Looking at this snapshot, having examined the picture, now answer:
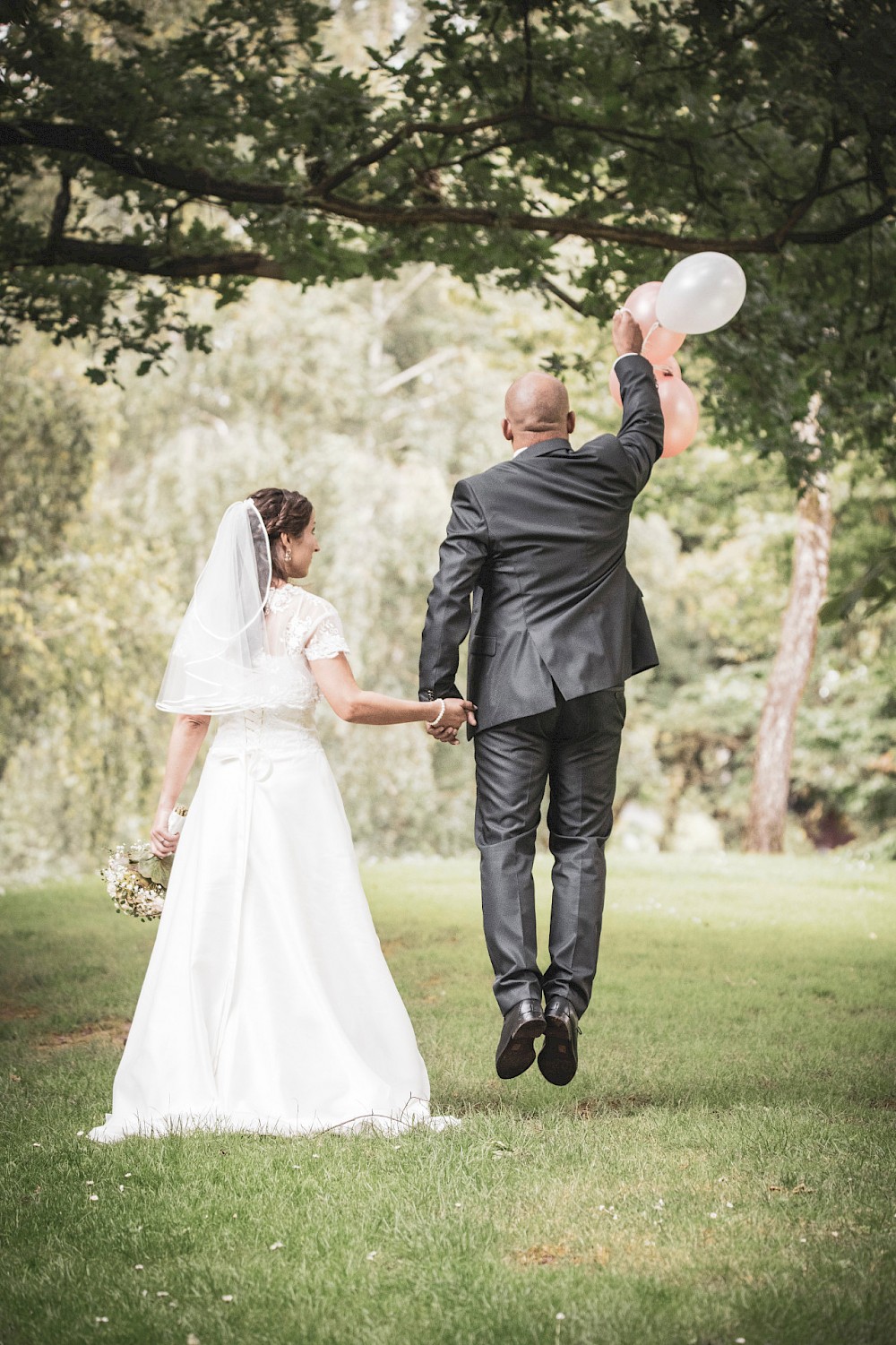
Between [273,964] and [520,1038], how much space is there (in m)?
0.90

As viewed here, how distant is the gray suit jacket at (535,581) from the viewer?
14.8ft

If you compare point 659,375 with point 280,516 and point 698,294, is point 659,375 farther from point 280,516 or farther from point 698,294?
point 280,516

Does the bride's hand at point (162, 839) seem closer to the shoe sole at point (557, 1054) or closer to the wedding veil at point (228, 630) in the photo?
the wedding veil at point (228, 630)

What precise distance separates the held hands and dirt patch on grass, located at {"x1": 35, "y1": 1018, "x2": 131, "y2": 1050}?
2.53 metres

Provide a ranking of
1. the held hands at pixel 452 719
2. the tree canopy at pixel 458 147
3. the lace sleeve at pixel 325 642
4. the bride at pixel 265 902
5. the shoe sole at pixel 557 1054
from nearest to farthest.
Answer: the shoe sole at pixel 557 1054 → the bride at pixel 265 902 → the held hands at pixel 452 719 → the lace sleeve at pixel 325 642 → the tree canopy at pixel 458 147

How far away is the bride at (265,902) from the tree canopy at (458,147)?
3566 mm

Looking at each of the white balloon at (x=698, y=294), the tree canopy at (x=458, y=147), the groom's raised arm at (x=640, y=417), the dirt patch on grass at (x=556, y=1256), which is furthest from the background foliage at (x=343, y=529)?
the dirt patch on grass at (x=556, y=1256)

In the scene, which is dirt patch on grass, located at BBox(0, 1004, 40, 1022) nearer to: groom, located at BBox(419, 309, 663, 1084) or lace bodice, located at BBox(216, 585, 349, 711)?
lace bodice, located at BBox(216, 585, 349, 711)

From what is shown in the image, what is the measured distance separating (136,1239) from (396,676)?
1399cm

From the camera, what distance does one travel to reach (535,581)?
4.55 meters

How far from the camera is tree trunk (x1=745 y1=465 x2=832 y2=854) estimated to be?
16.6 metres

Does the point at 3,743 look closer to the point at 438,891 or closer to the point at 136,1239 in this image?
the point at 438,891

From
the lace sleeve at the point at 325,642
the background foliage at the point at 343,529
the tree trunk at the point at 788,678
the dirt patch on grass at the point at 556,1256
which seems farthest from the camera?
the tree trunk at the point at 788,678

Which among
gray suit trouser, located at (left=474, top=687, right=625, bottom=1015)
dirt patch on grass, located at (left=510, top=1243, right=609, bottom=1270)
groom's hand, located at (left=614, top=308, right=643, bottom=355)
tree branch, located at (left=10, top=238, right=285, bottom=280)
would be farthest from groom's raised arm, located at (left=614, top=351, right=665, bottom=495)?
tree branch, located at (left=10, top=238, right=285, bottom=280)
